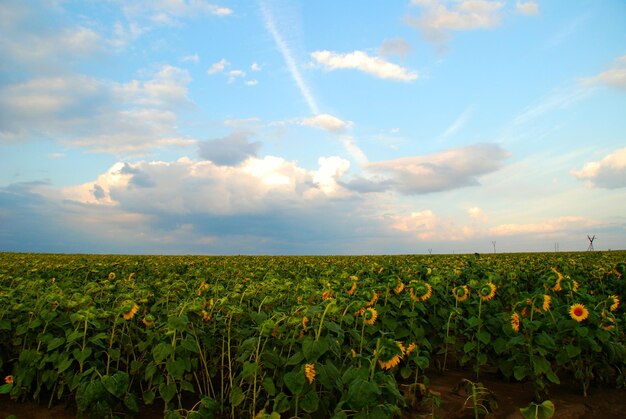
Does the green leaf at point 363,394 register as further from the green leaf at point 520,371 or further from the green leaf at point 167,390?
the green leaf at point 520,371

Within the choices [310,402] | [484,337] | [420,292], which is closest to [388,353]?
[310,402]

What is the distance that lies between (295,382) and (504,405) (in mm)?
2360

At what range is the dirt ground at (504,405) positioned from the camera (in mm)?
4023

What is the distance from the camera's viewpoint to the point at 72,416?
13.7ft

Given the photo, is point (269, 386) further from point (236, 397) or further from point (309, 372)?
point (309, 372)

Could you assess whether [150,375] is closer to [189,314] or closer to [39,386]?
[189,314]

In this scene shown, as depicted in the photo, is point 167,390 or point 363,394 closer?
point 363,394

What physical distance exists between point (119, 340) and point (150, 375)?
75cm

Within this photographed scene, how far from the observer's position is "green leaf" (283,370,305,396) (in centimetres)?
313

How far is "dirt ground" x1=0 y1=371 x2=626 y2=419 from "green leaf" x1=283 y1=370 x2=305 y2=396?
122 cm

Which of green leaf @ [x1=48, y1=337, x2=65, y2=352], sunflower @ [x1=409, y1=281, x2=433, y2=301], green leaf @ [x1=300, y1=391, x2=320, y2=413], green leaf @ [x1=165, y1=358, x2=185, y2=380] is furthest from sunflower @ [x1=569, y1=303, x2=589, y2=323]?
green leaf @ [x1=48, y1=337, x2=65, y2=352]

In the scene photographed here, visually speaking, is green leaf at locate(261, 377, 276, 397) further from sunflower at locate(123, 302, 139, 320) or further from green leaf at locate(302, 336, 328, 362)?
sunflower at locate(123, 302, 139, 320)

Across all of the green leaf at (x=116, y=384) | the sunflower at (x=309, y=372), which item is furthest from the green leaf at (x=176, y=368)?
the sunflower at (x=309, y=372)

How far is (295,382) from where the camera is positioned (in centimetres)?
316
